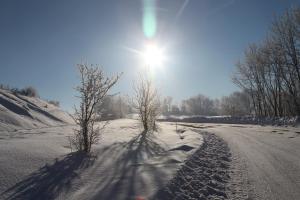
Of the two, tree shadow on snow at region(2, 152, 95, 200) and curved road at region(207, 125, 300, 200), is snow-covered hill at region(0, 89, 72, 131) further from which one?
curved road at region(207, 125, 300, 200)

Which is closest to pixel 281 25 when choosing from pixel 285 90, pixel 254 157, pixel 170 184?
pixel 285 90

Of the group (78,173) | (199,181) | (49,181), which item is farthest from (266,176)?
(49,181)

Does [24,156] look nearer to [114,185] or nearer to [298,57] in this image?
[114,185]

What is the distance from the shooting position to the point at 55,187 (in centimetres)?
515

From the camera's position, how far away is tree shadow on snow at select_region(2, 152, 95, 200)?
467 centimetres

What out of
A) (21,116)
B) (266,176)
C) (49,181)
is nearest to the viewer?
(49,181)

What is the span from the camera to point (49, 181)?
546 cm

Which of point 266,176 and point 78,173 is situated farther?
point 266,176

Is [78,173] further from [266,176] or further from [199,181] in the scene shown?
[266,176]

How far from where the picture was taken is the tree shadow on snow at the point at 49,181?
4.67 metres

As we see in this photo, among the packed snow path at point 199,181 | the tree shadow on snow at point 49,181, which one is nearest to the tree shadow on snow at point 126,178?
the packed snow path at point 199,181

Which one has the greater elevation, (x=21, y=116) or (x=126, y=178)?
(x=21, y=116)

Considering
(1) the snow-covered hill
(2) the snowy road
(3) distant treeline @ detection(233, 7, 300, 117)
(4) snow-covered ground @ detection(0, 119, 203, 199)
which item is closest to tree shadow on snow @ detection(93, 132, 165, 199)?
(4) snow-covered ground @ detection(0, 119, 203, 199)

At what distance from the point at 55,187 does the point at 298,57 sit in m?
34.0
